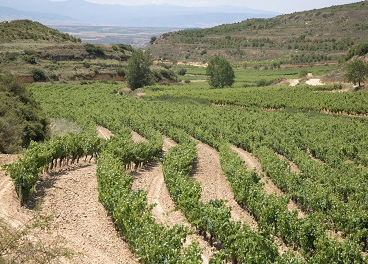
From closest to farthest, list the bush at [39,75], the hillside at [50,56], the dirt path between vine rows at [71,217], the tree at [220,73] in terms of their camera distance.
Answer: the dirt path between vine rows at [71,217] < the bush at [39,75] < the hillside at [50,56] < the tree at [220,73]

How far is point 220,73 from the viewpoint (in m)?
89.0

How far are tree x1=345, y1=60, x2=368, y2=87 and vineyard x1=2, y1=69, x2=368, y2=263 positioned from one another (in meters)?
10.5

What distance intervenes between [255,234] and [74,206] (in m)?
8.88

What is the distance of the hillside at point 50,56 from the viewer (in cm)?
8275

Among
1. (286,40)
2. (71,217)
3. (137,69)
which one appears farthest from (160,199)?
(286,40)

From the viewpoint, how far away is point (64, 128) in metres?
37.0

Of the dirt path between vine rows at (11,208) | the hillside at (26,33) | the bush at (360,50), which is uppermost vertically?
the bush at (360,50)

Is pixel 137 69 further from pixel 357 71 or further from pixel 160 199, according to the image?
pixel 160 199

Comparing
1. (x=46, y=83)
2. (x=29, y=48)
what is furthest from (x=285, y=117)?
(x=29, y=48)

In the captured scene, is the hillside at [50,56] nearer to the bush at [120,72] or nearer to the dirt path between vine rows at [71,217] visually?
the bush at [120,72]

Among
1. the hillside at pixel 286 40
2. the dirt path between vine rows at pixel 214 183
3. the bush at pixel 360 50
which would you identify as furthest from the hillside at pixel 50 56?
the dirt path between vine rows at pixel 214 183

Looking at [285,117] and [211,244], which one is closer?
[211,244]

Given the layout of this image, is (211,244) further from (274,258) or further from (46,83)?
(46,83)

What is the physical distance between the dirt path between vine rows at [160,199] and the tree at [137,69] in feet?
176
